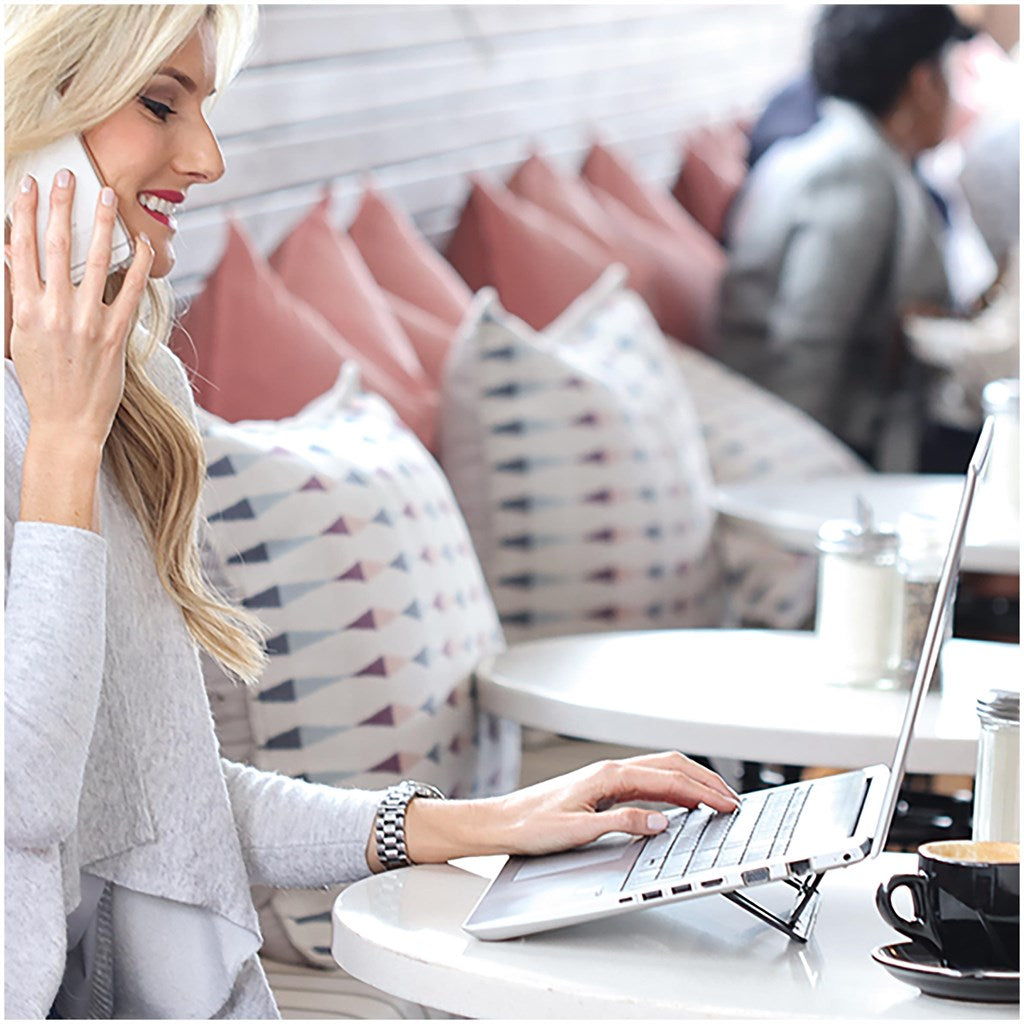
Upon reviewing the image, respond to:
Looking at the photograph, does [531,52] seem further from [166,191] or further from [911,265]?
[166,191]

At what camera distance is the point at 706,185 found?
14.8 feet

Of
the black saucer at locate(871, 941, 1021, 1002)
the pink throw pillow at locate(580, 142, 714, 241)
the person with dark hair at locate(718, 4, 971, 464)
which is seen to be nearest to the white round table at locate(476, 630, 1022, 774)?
the black saucer at locate(871, 941, 1021, 1002)

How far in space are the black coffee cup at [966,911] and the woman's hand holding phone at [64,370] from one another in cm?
50

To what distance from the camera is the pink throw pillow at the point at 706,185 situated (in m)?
4.46

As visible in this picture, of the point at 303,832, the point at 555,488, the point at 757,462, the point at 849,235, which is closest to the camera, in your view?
the point at 303,832

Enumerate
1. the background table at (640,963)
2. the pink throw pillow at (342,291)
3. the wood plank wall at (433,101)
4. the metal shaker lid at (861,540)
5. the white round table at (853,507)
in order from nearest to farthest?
1. the background table at (640,963)
2. the metal shaker lid at (861,540)
3. the white round table at (853,507)
4. the pink throw pillow at (342,291)
5. the wood plank wall at (433,101)

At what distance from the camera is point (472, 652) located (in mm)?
1871

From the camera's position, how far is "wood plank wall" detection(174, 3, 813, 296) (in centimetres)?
276

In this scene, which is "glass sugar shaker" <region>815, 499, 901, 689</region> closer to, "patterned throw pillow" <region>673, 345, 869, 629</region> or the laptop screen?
the laptop screen

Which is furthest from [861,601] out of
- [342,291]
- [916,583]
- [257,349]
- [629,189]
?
[629,189]

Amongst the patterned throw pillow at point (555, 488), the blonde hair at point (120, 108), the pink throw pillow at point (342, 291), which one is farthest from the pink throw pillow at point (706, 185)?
the blonde hair at point (120, 108)

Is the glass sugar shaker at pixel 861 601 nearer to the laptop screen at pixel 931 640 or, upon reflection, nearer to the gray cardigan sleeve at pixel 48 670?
the laptop screen at pixel 931 640

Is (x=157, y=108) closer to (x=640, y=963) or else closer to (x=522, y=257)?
(x=640, y=963)

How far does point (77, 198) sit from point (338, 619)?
2.25 feet
